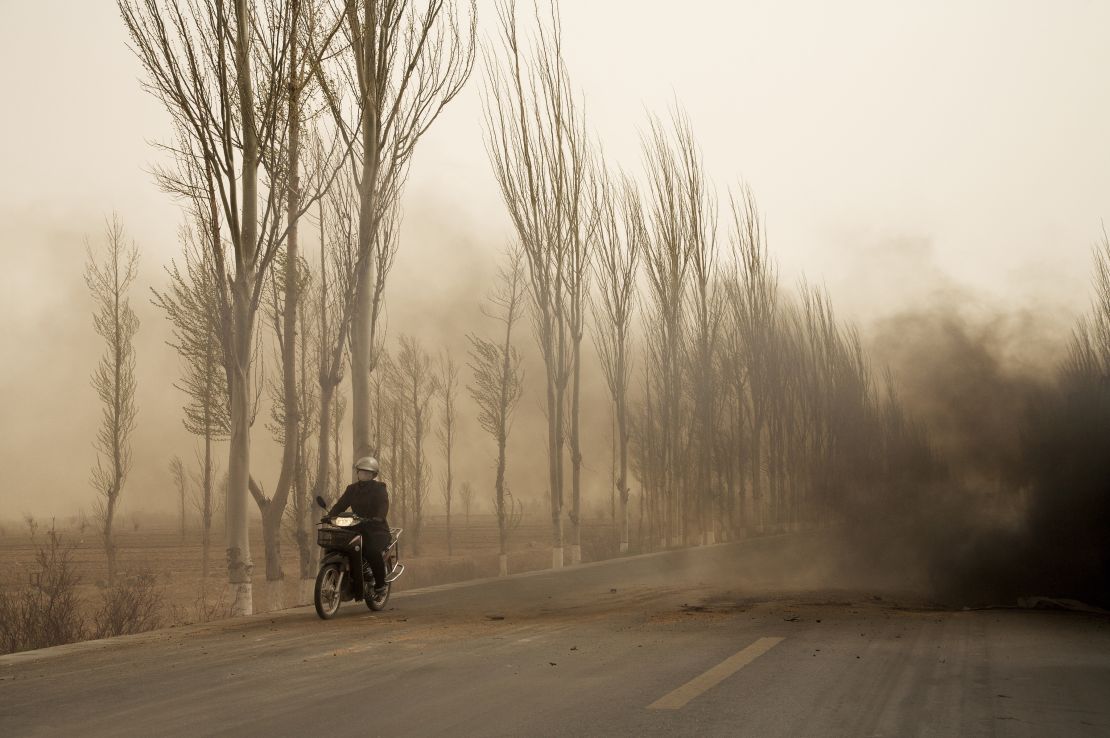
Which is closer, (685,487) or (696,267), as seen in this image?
(696,267)

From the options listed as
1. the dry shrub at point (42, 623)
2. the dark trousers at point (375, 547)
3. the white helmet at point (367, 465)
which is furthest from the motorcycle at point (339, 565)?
the dry shrub at point (42, 623)

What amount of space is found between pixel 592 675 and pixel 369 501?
569 centimetres

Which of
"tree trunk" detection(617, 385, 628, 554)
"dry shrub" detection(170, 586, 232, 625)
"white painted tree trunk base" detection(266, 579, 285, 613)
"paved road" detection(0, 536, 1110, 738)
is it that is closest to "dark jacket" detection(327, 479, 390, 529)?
"paved road" detection(0, 536, 1110, 738)

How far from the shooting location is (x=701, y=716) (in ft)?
18.6

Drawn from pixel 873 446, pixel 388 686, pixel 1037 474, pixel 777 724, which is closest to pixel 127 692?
pixel 388 686

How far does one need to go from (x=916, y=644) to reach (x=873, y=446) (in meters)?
53.0

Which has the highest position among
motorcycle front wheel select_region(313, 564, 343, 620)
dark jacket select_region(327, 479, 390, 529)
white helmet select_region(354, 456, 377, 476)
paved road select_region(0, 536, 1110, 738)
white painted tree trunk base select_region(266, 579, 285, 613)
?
white helmet select_region(354, 456, 377, 476)

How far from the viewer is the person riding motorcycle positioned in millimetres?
12258

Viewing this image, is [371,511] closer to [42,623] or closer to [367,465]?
[367,465]

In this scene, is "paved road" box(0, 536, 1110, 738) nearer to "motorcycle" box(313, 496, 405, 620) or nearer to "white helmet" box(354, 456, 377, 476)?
"motorcycle" box(313, 496, 405, 620)

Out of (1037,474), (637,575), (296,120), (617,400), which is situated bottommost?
(637,575)

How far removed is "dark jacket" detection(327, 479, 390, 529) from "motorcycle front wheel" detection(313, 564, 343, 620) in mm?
732

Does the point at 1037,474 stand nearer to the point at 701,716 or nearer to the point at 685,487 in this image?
the point at 701,716

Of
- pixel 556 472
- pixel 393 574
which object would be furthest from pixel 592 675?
pixel 556 472
